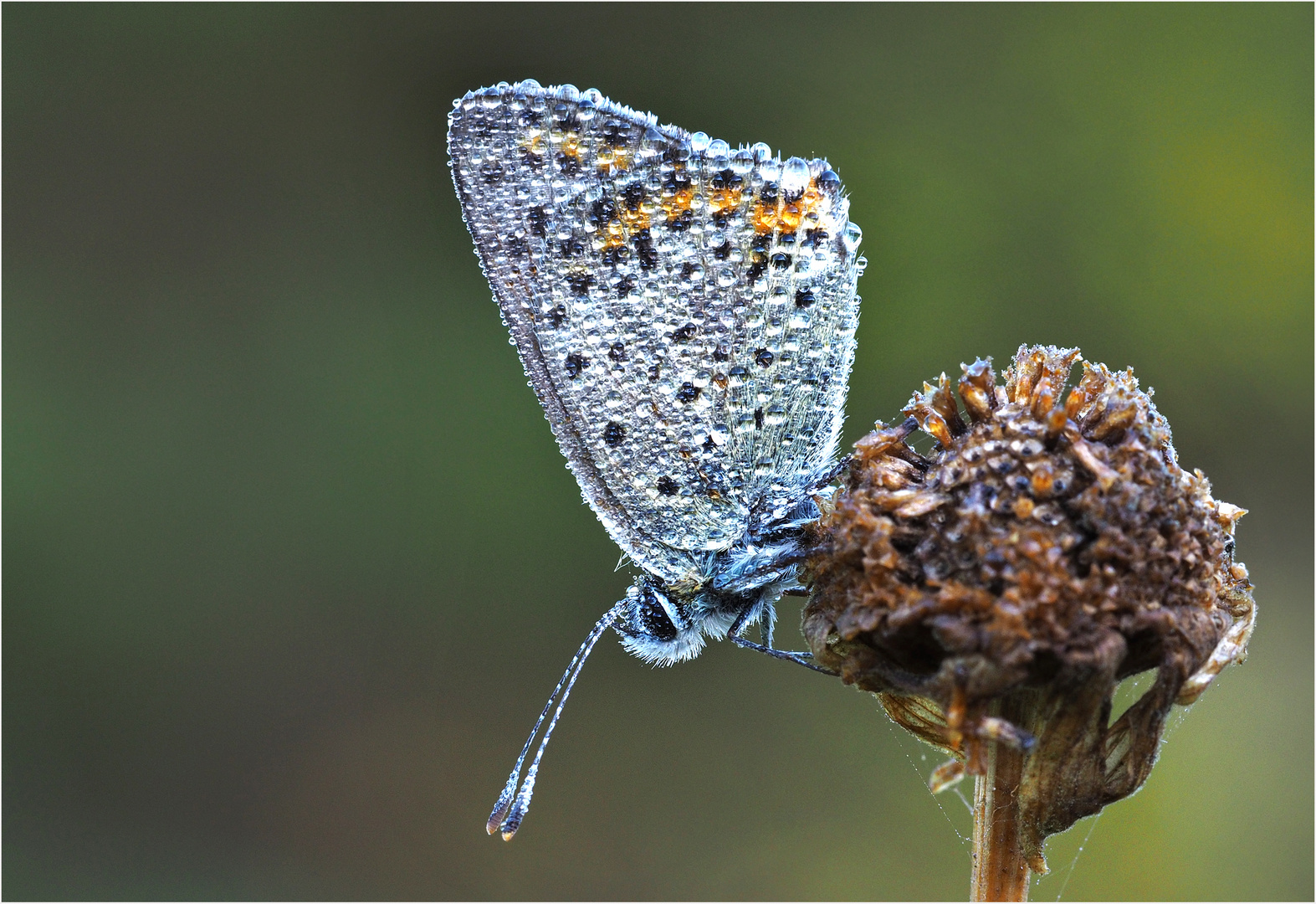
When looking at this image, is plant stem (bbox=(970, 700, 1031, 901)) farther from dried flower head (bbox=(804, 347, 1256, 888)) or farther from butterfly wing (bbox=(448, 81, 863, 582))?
butterfly wing (bbox=(448, 81, 863, 582))

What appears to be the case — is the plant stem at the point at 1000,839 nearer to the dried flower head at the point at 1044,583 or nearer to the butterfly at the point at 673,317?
the dried flower head at the point at 1044,583

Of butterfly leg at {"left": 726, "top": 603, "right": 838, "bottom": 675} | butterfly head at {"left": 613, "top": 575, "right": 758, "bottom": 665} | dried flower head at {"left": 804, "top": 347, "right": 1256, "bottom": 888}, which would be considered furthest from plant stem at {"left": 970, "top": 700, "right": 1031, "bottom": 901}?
butterfly head at {"left": 613, "top": 575, "right": 758, "bottom": 665}

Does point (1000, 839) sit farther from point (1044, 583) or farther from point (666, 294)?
point (666, 294)

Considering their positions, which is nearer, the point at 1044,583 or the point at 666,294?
the point at 1044,583

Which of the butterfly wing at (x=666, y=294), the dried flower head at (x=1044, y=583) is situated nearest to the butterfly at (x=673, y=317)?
the butterfly wing at (x=666, y=294)

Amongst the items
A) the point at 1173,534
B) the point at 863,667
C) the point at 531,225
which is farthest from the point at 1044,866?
the point at 531,225

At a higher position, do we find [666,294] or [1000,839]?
[666,294]

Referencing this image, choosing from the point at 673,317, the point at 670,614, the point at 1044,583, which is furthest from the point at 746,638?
the point at 1044,583
